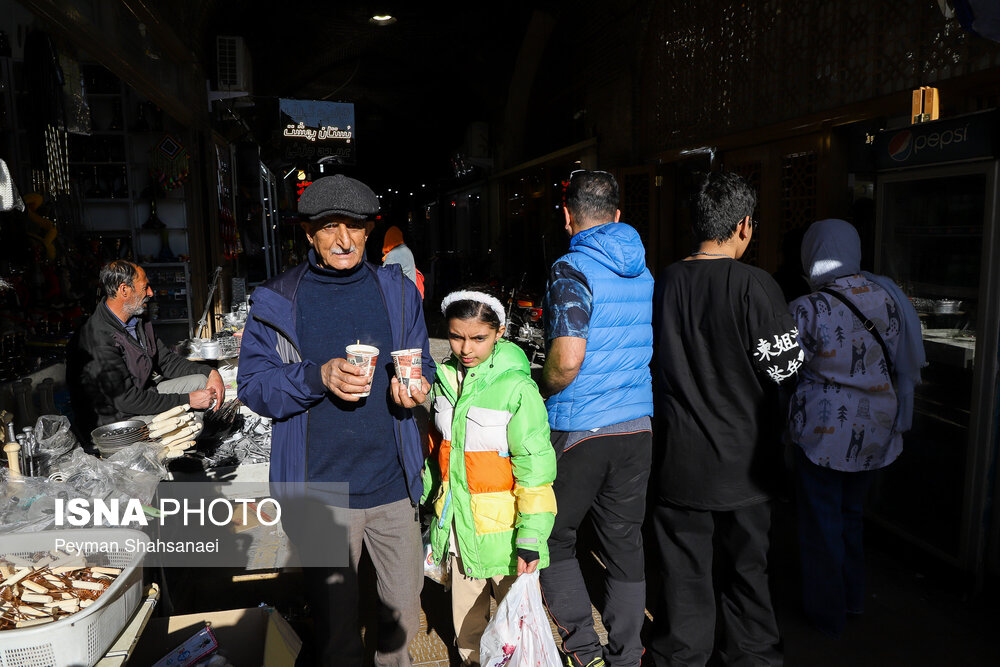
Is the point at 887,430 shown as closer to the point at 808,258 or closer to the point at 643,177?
the point at 808,258

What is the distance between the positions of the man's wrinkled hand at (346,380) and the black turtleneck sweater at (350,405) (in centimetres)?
27

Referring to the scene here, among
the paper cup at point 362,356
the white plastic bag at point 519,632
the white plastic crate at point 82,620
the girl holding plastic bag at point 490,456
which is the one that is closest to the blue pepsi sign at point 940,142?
the girl holding plastic bag at point 490,456

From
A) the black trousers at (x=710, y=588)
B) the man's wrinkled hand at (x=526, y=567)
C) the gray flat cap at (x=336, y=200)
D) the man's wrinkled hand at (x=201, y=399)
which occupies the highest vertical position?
the gray flat cap at (x=336, y=200)

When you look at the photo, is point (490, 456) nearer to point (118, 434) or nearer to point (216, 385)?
point (118, 434)

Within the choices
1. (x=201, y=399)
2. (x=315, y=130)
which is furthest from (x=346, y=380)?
(x=315, y=130)

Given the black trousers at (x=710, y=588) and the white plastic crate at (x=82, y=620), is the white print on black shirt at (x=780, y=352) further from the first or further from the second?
the white plastic crate at (x=82, y=620)

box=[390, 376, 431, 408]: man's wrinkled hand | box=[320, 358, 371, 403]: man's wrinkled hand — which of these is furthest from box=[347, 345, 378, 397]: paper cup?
box=[390, 376, 431, 408]: man's wrinkled hand

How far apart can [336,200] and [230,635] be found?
163 centimetres

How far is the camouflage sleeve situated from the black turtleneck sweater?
2.15 ft

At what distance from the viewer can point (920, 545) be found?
150 inches

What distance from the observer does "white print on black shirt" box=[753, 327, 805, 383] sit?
2414mm

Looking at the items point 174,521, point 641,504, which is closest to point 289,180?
point 174,521

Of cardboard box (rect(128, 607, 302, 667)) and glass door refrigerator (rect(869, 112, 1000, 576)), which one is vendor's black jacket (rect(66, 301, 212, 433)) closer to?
cardboard box (rect(128, 607, 302, 667))

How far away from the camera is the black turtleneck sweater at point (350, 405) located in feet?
7.55
